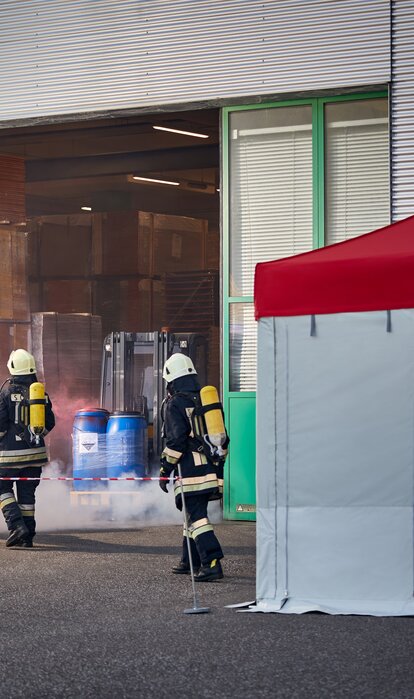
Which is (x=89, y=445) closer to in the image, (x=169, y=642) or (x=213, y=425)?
(x=213, y=425)

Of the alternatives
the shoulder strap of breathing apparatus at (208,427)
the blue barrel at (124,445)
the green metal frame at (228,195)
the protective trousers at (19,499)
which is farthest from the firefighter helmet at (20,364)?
the shoulder strap of breathing apparatus at (208,427)

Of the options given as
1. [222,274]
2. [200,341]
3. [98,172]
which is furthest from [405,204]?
[98,172]

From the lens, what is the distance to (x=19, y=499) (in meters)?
12.5

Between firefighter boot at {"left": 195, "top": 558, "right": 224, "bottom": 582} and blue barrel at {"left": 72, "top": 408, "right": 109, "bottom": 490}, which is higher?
blue barrel at {"left": 72, "top": 408, "right": 109, "bottom": 490}

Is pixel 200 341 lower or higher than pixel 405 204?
lower

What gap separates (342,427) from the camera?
873 centimetres

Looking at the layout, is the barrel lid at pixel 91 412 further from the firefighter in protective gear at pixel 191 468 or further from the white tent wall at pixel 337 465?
the white tent wall at pixel 337 465

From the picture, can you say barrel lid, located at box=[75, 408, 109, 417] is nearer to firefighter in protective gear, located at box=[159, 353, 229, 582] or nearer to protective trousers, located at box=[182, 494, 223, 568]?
firefighter in protective gear, located at box=[159, 353, 229, 582]

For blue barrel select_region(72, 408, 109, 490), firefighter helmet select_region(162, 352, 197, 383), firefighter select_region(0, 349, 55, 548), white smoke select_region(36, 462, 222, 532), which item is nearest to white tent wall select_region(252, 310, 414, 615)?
firefighter helmet select_region(162, 352, 197, 383)

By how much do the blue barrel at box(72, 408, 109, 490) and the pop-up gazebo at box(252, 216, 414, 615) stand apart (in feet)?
20.0

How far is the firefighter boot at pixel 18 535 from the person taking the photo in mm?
12227

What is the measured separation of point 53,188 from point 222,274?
388 inches

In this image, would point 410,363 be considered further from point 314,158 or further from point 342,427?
point 314,158

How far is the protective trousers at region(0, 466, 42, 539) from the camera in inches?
486
